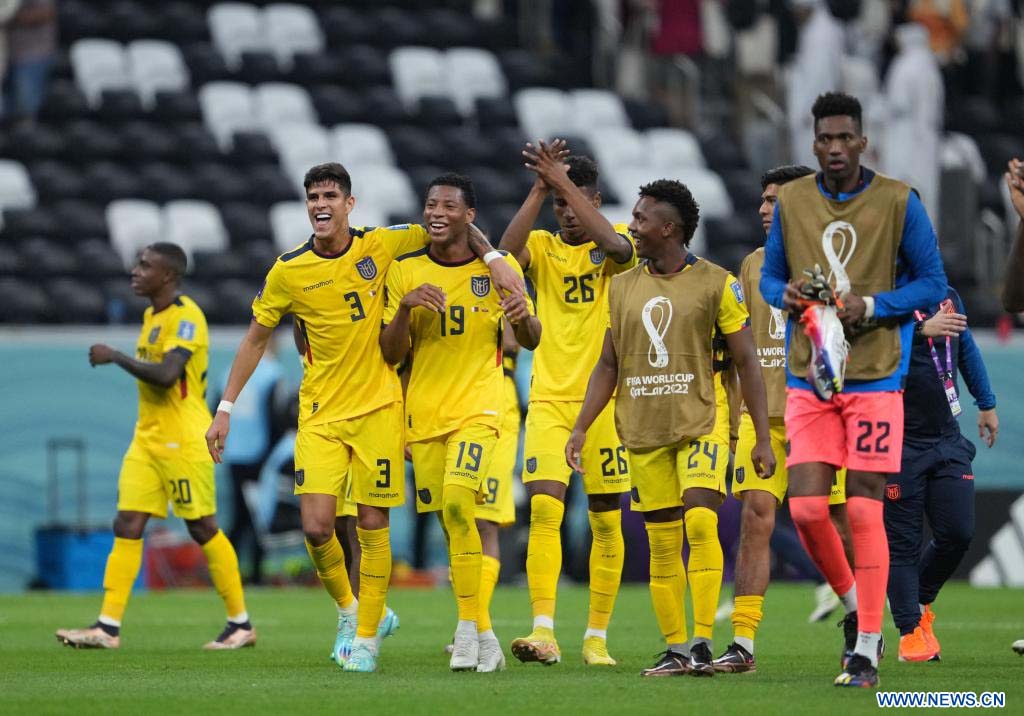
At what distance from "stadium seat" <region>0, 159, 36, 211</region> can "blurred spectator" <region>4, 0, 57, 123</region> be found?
1983 mm

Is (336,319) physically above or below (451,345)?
above

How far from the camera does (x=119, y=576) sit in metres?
12.0

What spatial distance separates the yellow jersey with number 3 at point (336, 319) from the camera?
9922 millimetres

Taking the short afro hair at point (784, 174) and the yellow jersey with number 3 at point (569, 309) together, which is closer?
the short afro hair at point (784, 174)

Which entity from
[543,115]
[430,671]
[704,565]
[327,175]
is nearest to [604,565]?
[704,565]

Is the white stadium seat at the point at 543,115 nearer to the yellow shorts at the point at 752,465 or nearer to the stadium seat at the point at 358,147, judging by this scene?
the stadium seat at the point at 358,147

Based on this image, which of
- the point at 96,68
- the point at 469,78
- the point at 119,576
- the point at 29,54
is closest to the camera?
the point at 119,576

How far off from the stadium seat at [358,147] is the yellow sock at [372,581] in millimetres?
13402

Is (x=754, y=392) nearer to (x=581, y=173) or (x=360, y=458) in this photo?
(x=581, y=173)

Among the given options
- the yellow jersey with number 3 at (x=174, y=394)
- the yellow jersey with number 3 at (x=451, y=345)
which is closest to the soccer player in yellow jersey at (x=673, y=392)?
the yellow jersey with number 3 at (x=451, y=345)

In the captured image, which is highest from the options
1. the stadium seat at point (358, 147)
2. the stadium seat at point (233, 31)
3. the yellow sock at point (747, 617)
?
the stadium seat at point (233, 31)

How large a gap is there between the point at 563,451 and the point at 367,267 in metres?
1.53

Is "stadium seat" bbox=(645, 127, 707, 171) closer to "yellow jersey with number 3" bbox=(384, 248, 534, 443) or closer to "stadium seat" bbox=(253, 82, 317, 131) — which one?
"stadium seat" bbox=(253, 82, 317, 131)

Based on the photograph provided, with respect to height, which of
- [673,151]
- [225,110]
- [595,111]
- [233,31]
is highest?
[233,31]
